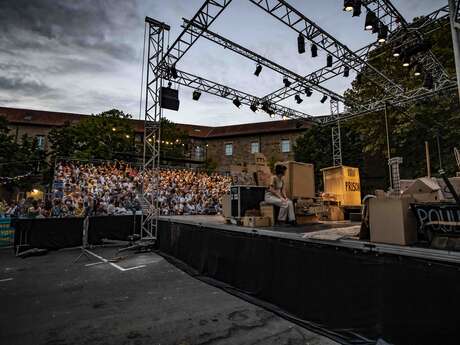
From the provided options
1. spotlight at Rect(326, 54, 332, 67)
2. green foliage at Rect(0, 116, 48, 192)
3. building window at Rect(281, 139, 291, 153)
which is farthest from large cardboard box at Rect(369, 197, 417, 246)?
green foliage at Rect(0, 116, 48, 192)

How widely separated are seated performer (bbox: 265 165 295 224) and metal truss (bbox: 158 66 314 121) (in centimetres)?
590

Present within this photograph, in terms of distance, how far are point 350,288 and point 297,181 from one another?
11.0ft

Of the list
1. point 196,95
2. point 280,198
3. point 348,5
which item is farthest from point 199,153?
point 280,198

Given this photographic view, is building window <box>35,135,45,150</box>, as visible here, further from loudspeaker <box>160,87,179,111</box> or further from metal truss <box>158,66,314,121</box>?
loudspeaker <box>160,87,179,111</box>

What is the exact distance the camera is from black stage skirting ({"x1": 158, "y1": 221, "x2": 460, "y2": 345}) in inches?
81.7

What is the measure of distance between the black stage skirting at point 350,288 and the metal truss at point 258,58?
6.27m

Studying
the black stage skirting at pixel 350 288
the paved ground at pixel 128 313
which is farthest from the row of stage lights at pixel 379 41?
the paved ground at pixel 128 313

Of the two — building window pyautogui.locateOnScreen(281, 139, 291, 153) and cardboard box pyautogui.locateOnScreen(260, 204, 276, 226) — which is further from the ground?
building window pyautogui.locateOnScreen(281, 139, 291, 153)

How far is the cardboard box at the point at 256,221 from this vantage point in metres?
4.76

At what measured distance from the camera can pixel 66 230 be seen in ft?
28.7

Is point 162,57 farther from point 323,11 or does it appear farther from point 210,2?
point 323,11

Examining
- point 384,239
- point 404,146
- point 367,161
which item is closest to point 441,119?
point 404,146

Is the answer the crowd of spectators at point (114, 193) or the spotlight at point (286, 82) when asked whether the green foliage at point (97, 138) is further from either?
the spotlight at point (286, 82)

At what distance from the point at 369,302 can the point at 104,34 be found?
13875mm
